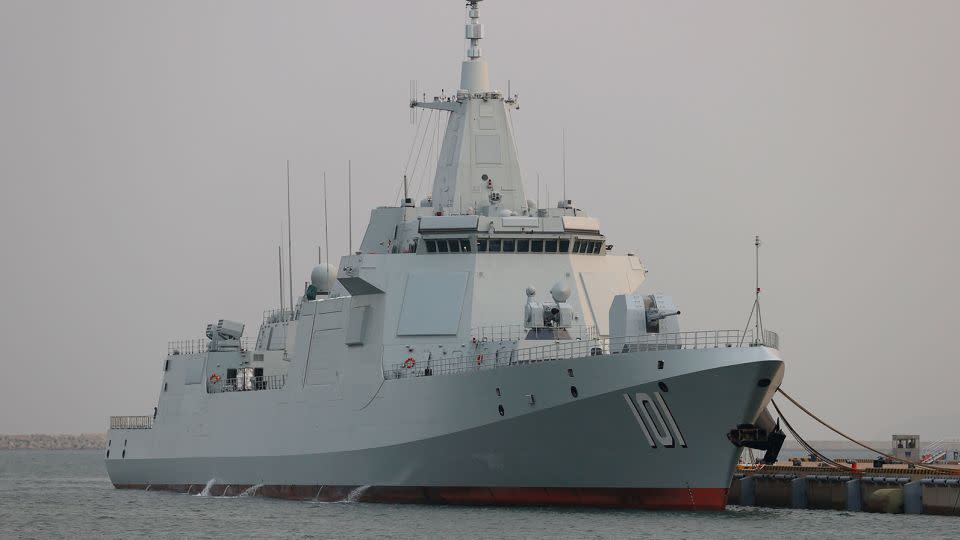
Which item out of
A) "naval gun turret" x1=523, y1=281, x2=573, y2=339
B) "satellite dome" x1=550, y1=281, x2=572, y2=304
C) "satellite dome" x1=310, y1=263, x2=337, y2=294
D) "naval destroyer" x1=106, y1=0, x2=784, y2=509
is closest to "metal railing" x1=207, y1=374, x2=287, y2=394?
"naval destroyer" x1=106, y1=0, x2=784, y2=509

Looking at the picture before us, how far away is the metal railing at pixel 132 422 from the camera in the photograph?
53.1 m

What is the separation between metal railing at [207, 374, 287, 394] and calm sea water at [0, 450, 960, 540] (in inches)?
139

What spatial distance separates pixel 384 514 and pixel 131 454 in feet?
66.4

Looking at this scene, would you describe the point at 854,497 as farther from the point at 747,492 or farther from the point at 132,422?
the point at 132,422

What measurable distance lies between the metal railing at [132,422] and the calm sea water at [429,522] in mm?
9542

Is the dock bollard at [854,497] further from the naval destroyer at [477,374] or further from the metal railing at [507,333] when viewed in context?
the metal railing at [507,333]

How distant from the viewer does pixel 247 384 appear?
4697 cm

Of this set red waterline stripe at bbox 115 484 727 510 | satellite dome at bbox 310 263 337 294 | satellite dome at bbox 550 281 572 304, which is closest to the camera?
red waterline stripe at bbox 115 484 727 510

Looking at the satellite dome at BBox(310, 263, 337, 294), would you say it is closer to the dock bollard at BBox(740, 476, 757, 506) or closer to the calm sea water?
the calm sea water

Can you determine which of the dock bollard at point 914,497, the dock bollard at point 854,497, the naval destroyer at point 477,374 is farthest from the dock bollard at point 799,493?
the naval destroyer at point 477,374

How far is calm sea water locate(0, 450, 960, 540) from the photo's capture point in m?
31.6

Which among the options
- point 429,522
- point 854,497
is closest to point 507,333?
point 429,522

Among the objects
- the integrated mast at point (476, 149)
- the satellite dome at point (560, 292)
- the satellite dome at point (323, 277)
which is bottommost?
the satellite dome at point (560, 292)

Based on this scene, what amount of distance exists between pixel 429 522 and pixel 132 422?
23474 millimetres
